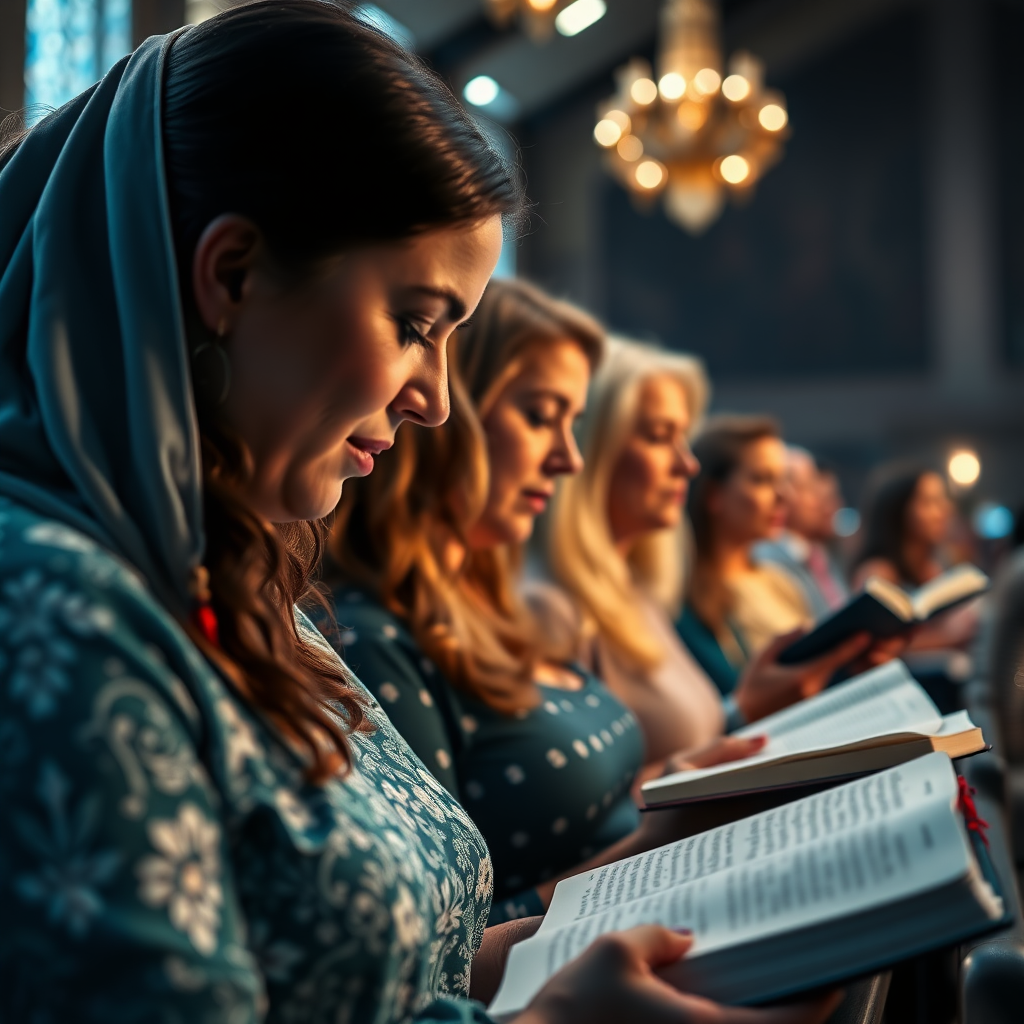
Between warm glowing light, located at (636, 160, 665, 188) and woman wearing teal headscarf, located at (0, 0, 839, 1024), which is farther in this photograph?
warm glowing light, located at (636, 160, 665, 188)

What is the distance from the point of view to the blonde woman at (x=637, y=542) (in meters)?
2.70

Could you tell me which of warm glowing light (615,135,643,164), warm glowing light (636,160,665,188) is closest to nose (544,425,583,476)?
warm glowing light (615,135,643,164)

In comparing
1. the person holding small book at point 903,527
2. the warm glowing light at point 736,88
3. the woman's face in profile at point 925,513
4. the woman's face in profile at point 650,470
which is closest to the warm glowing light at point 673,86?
the warm glowing light at point 736,88

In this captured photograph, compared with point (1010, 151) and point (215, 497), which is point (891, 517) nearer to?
point (215, 497)

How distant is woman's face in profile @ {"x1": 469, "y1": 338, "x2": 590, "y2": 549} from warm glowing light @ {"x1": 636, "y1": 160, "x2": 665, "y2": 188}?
5.85m

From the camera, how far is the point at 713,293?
1482 centimetres

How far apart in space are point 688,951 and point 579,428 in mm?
2183

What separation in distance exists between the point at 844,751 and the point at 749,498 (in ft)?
8.90

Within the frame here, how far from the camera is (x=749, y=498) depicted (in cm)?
394

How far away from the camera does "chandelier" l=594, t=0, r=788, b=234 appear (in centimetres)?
684

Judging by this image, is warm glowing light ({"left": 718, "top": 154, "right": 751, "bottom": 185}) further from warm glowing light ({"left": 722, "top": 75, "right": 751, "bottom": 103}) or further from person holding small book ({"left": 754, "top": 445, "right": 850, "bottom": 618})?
person holding small book ({"left": 754, "top": 445, "right": 850, "bottom": 618})

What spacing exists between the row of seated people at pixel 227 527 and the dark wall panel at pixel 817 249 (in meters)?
13.9

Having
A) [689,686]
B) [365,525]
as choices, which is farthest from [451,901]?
[689,686]

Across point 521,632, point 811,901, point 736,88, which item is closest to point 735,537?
point 521,632
